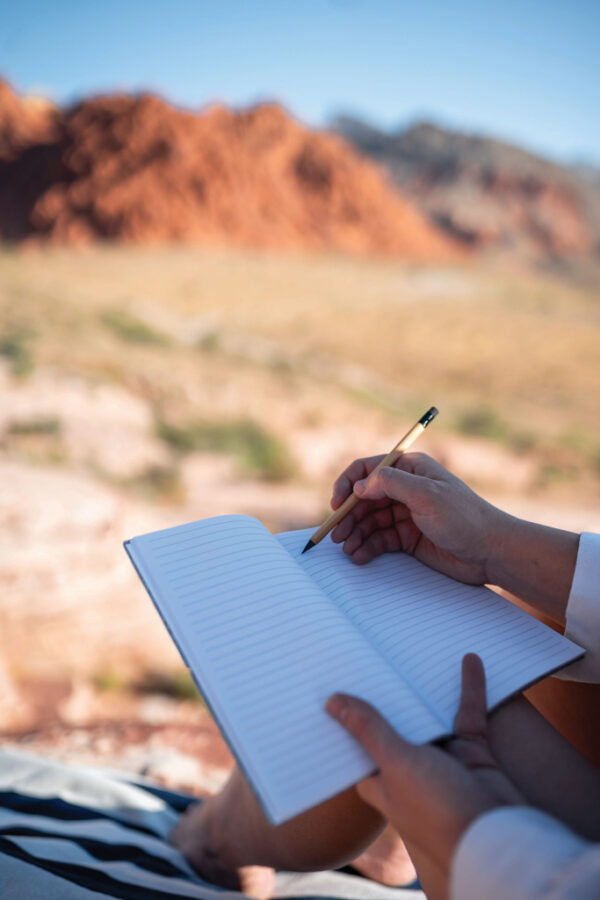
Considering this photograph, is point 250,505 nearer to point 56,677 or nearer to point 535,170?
point 56,677

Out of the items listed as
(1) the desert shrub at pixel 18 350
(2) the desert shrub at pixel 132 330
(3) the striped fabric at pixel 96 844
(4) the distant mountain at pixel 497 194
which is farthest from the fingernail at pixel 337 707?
(4) the distant mountain at pixel 497 194

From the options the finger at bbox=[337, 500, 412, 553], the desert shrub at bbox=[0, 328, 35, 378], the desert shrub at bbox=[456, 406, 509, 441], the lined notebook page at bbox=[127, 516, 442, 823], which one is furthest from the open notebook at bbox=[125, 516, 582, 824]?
the desert shrub at bbox=[456, 406, 509, 441]

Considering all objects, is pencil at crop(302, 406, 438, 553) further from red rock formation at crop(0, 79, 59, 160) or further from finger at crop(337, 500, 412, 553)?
red rock formation at crop(0, 79, 59, 160)

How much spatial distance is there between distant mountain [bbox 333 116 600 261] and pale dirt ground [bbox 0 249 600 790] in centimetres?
1933

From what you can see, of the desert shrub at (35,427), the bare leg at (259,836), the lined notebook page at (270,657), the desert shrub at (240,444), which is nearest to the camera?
the lined notebook page at (270,657)

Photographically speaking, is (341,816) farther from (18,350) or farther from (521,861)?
(18,350)

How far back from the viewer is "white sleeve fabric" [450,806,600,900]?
59 centimetres

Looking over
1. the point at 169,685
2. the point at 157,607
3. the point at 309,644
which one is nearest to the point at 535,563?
the point at 309,644

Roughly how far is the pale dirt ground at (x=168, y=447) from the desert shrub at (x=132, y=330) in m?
0.18

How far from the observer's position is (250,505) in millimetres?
4746

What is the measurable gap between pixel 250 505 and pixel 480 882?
164 inches

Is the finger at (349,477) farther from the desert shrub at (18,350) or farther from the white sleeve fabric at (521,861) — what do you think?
the desert shrub at (18,350)

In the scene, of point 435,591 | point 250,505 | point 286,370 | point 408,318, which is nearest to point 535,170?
point 408,318

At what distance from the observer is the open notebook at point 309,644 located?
28.8 inches
